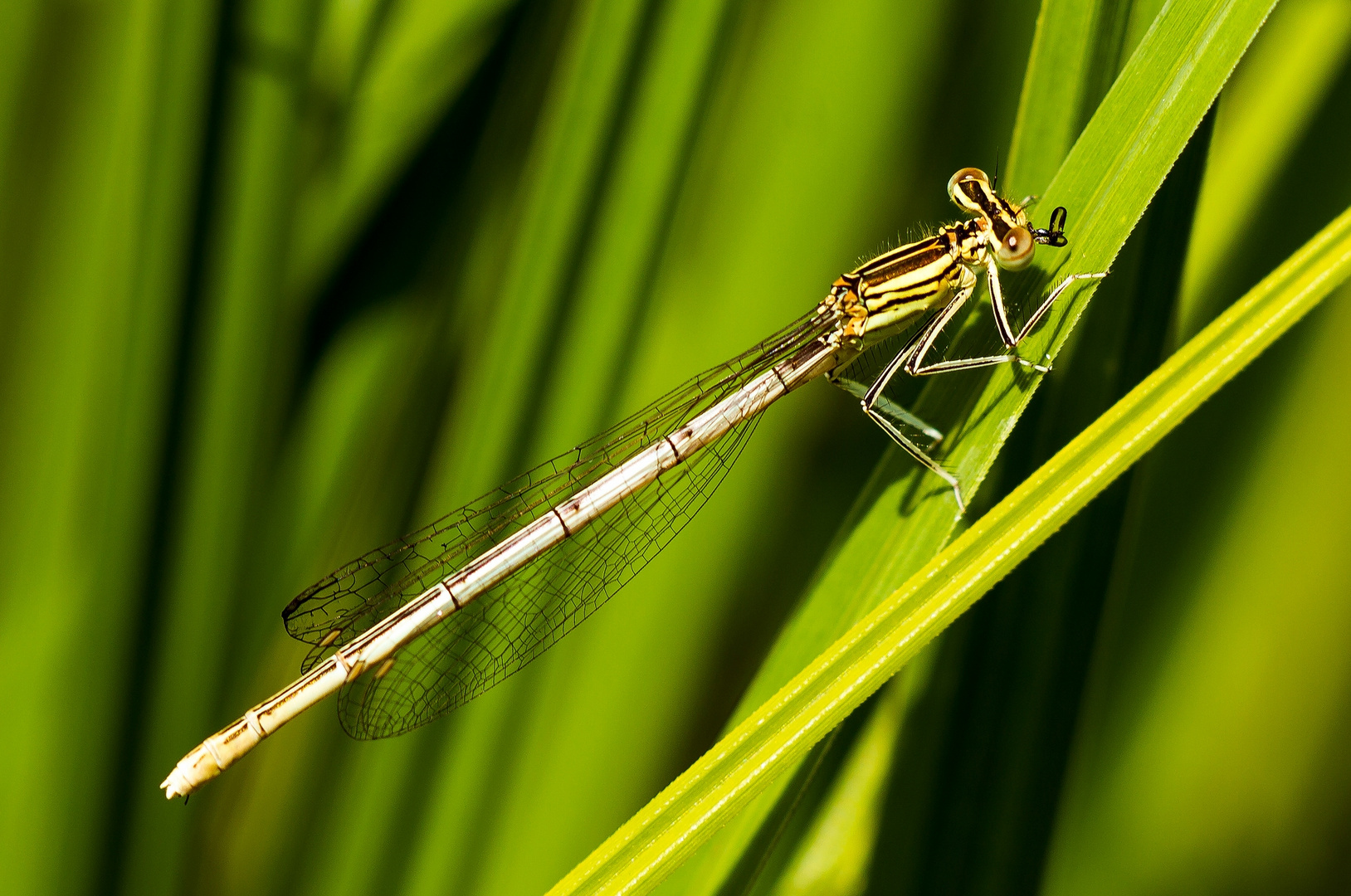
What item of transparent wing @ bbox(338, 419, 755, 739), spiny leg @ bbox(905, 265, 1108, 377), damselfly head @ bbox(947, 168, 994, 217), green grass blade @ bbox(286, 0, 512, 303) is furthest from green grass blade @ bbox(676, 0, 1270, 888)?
green grass blade @ bbox(286, 0, 512, 303)

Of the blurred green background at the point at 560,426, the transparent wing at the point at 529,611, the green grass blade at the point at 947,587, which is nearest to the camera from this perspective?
the green grass blade at the point at 947,587

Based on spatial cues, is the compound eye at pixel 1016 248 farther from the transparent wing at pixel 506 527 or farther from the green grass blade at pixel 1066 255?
the transparent wing at pixel 506 527

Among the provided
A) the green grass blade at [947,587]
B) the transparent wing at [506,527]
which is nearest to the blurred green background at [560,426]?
the transparent wing at [506,527]

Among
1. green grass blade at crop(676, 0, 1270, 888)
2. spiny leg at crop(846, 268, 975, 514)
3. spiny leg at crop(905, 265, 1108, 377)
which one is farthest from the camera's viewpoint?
spiny leg at crop(846, 268, 975, 514)

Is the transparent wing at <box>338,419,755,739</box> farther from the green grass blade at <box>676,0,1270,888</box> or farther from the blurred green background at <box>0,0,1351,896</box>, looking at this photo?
the green grass blade at <box>676,0,1270,888</box>

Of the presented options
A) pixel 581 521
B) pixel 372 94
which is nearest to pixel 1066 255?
pixel 581 521

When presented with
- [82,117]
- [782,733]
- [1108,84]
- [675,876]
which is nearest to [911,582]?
[782,733]
